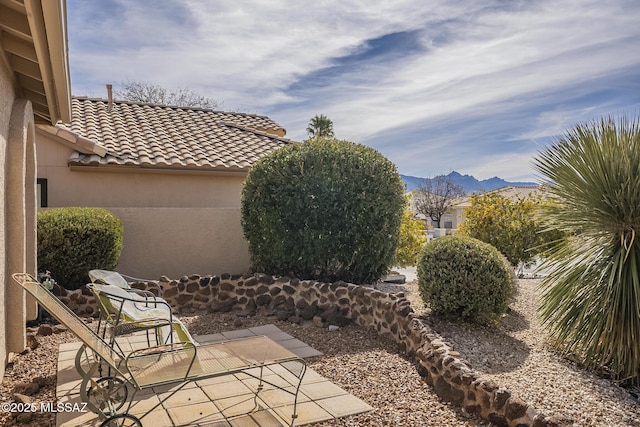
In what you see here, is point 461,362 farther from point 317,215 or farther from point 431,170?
point 431,170

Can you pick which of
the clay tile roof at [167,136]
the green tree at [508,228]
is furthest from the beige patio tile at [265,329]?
the green tree at [508,228]

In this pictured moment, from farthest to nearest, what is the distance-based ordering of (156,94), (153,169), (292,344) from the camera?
(156,94)
(153,169)
(292,344)

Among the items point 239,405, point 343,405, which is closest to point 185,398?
point 239,405

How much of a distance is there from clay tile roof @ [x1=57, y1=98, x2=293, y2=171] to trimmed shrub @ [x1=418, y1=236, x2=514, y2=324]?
681cm

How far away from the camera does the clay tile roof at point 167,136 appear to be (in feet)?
38.0

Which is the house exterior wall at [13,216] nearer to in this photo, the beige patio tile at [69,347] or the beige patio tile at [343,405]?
the beige patio tile at [69,347]

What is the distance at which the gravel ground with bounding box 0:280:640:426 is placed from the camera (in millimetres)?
4254

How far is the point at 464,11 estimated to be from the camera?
28.9 ft

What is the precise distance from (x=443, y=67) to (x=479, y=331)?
6500 mm

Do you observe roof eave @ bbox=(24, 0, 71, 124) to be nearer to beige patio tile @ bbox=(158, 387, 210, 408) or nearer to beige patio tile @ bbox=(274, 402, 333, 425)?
beige patio tile @ bbox=(158, 387, 210, 408)

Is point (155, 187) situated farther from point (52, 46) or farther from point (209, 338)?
point (52, 46)

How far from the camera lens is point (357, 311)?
7.41 metres

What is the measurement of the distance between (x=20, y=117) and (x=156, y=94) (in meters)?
28.3

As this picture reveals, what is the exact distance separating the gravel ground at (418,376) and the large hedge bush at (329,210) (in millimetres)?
1443
